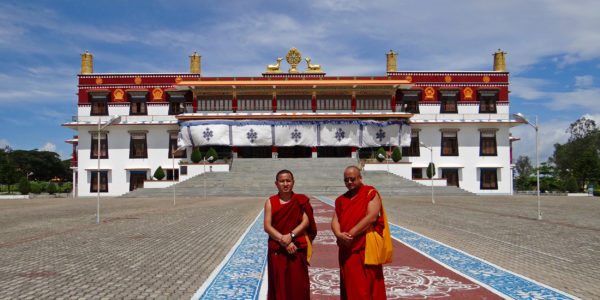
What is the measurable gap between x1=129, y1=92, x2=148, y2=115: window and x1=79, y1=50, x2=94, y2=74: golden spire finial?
5.41m

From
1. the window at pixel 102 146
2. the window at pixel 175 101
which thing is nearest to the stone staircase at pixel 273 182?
Answer: the window at pixel 175 101

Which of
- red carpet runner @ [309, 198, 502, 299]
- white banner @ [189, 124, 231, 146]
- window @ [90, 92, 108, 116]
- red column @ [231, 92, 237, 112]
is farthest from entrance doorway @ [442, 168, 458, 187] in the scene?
red carpet runner @ [309, 198, 502, 299]

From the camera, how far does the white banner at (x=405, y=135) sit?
153 ft

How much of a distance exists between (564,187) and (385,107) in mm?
18745

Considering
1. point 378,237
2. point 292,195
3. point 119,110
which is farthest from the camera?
→ point 119,110

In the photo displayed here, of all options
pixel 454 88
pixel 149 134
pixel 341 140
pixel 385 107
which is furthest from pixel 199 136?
pixel 454 88

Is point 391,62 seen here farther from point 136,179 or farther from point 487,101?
point 136,179

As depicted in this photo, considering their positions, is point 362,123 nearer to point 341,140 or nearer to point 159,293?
point 341,140

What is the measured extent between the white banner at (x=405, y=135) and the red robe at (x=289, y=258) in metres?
42.1

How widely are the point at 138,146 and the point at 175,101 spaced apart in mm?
5653

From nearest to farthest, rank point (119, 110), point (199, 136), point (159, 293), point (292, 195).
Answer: point (292, 195) → point (159, 293) → point (199, 136) → point (119, 110)

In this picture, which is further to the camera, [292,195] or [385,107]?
[385,107]

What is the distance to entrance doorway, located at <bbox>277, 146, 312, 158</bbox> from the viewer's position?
48.2m

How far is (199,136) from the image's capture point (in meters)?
45.7
